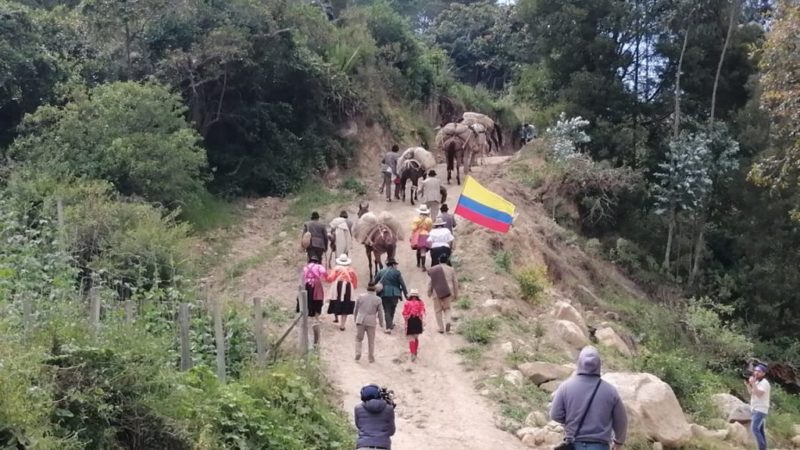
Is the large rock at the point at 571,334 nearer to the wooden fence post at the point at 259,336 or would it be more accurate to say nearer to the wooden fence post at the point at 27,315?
the wooden fence post at the point at 259,336

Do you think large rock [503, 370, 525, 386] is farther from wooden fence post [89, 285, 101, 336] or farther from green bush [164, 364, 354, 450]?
wooden fence post [89, 285, 101, 336]

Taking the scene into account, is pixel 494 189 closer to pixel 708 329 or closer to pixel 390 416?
pixel 708 329

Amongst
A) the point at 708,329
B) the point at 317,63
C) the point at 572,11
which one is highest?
the point at 572,11

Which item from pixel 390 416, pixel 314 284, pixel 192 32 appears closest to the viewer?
pixel 390 416

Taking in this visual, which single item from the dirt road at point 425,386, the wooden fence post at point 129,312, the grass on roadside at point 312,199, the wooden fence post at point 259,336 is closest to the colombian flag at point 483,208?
the dirt road at point 425,386

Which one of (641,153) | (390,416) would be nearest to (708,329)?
(641,153)

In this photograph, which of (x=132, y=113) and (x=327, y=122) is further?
(x=327, y=122)

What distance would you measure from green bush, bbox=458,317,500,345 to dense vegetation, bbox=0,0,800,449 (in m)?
2.90

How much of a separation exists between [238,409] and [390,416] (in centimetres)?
186

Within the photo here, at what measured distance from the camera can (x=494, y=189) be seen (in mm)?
25578

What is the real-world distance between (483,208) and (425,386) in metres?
6.21

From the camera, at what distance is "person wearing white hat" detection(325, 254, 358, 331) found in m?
15.3

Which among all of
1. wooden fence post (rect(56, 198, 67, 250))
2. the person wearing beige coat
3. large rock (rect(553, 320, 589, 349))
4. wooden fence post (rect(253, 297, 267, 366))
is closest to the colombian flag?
the person wearing beige coat

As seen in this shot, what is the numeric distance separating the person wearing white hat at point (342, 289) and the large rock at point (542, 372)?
308 cm
